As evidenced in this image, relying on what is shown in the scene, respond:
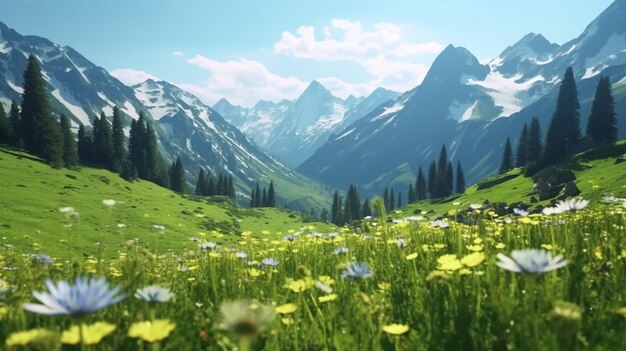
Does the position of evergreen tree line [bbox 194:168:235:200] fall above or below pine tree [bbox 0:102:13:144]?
below

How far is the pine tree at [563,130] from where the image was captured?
8988cm

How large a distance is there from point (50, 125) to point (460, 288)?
89380 mm

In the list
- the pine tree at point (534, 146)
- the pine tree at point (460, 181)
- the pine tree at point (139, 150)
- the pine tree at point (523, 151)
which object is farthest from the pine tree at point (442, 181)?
the pine tree at point (139, 150)

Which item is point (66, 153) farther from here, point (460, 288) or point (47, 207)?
point (460, 288)

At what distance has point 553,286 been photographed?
8.42ft

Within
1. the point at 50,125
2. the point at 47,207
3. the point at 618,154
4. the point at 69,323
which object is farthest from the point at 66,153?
the point at 618,154

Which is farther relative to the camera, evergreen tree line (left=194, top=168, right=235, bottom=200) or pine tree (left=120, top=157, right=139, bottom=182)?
evergreen tree line (left=194, top=168, right=235, bottom=200)

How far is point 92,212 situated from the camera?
55094 millimetres

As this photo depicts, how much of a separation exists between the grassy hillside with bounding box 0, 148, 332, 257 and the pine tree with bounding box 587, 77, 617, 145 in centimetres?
6628

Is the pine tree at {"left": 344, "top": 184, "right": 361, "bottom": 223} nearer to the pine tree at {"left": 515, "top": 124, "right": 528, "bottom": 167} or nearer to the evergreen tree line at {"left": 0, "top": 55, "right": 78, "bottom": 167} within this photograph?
the pine tree at {"left": 515, "top": 124, "right": 528, "bottom": 167}

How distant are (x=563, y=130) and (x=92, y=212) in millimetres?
89159

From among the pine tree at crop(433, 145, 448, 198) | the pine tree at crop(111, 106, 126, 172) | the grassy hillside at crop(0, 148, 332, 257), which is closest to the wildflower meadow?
the grassy hillside at crop(0, 148, 332, 257)

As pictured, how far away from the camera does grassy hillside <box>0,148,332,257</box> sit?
40.9m

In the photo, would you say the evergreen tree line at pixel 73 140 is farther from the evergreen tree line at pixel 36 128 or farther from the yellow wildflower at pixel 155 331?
the yellow wildflower at pixel 155 331
